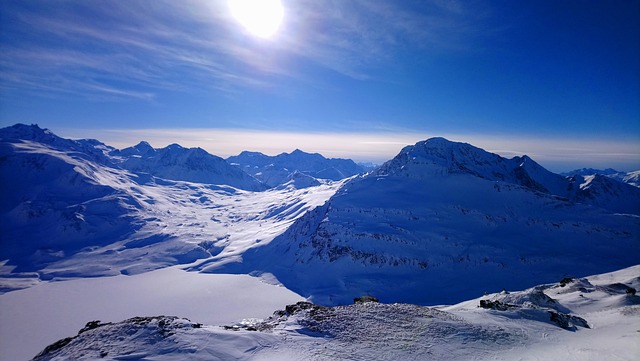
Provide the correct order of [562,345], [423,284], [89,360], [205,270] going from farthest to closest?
1. [205,270]
2. [423,284]
3. [562,345]
4. [89,360]

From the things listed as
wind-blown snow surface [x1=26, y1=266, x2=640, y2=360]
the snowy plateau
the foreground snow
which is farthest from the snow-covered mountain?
wind-blown snow surface [x1=26, y1=266, x2=640, y2=360]

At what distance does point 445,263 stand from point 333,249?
4326 cm

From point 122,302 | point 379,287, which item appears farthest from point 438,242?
point 122,302

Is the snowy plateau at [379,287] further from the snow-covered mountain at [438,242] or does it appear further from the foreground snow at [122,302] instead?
the foreground snow at [122,302]

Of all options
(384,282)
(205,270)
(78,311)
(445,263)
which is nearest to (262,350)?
(384,282)

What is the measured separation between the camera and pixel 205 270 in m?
157

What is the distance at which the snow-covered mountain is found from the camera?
108250 mm

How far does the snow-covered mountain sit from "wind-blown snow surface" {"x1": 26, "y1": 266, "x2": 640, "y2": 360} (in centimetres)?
7278

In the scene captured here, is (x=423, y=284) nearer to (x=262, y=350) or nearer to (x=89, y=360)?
(x=262, y=350)

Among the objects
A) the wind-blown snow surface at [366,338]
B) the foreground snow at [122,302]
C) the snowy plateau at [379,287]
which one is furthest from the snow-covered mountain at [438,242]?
the wind-blown snow surface at [366,338]

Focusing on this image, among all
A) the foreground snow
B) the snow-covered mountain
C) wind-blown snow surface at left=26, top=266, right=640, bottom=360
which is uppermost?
wind-blown snow surface at left=26, top=266, right=640, bottom=360

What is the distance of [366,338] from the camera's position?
84.0 ft

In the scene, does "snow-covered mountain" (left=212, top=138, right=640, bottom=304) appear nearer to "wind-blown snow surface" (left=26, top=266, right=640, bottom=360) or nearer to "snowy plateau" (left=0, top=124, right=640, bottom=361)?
"snowy plateau" (left=0, top=124, right=640, bottom=361)

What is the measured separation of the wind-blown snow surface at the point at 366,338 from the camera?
2217 cm
